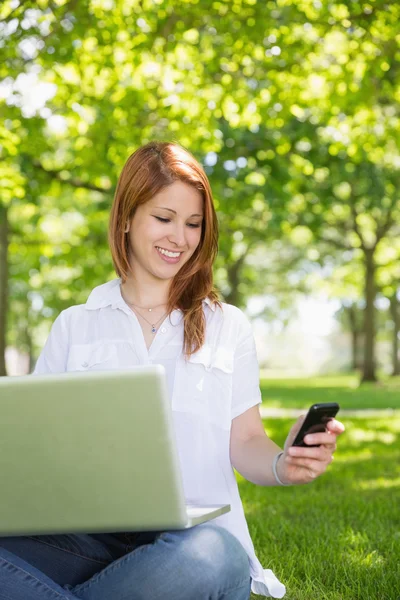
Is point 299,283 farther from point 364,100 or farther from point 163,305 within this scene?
point 163,305

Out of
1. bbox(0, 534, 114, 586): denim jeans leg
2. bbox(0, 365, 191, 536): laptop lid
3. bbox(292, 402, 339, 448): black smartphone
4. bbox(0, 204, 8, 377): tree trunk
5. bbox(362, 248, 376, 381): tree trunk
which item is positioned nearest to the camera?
bbox(0, 365, 191, 536): laptop lid

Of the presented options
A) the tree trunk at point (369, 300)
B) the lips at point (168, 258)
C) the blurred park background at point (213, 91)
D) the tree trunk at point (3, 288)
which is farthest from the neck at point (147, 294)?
the tree trunk at point (369, 300)

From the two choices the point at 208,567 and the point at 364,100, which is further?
the point at 364,100

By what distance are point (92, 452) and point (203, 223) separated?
1240 millimetres

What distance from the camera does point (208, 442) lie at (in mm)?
3002

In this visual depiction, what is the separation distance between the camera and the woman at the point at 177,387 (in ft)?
8.42

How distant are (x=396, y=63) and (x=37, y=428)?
25.0 ft

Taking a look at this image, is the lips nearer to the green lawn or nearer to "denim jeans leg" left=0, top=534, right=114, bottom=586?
"denim jeans leg" left=0, top=534, right=114, bottom=586

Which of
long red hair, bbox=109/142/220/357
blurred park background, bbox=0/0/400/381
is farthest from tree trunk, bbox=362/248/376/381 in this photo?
long red hair, bbox=109/142/220/357

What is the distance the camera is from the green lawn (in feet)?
11.8

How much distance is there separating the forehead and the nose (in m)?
0.06

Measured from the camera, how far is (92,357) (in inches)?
124

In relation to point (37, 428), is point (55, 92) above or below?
above

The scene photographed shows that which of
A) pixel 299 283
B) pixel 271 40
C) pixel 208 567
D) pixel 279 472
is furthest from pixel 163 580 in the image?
pixel 299 283
